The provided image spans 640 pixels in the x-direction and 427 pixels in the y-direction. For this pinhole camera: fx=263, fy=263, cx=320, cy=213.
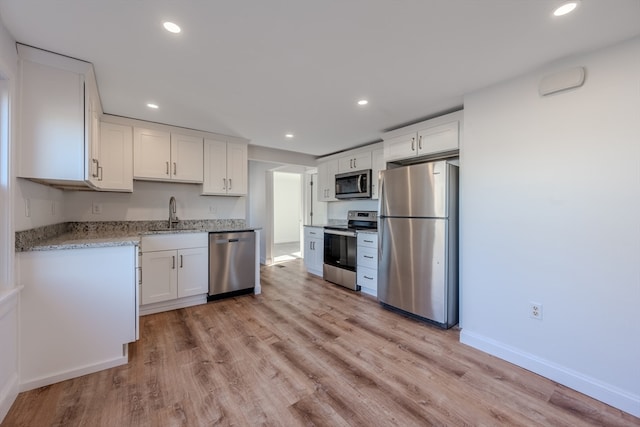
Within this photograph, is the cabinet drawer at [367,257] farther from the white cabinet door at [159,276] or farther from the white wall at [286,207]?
the white wall at [286,207]

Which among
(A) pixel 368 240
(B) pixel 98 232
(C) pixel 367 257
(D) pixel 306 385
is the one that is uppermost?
(B) pixel 98 232

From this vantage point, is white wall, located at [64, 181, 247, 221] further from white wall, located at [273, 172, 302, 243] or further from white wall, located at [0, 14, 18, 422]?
white wall, located at [273, 172, 302, 243]

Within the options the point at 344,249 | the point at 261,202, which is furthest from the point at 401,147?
the point at 261,202

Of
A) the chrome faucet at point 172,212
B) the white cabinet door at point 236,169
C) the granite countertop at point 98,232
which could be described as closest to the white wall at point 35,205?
the granite countertop at point 98,232

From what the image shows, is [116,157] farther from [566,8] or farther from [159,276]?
[566,8]

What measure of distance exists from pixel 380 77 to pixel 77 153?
2.39 metres

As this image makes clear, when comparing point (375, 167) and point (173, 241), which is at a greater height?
point (375, 167)

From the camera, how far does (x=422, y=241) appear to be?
2730mm

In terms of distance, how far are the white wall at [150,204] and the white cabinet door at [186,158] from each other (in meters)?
0.29

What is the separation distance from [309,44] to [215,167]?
2.43m

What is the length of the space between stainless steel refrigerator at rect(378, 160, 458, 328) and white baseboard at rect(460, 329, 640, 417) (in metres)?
0.39

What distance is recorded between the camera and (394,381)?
6.02ft

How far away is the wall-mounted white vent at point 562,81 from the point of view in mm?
1773

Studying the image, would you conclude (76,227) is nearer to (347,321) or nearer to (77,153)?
(77,153)
